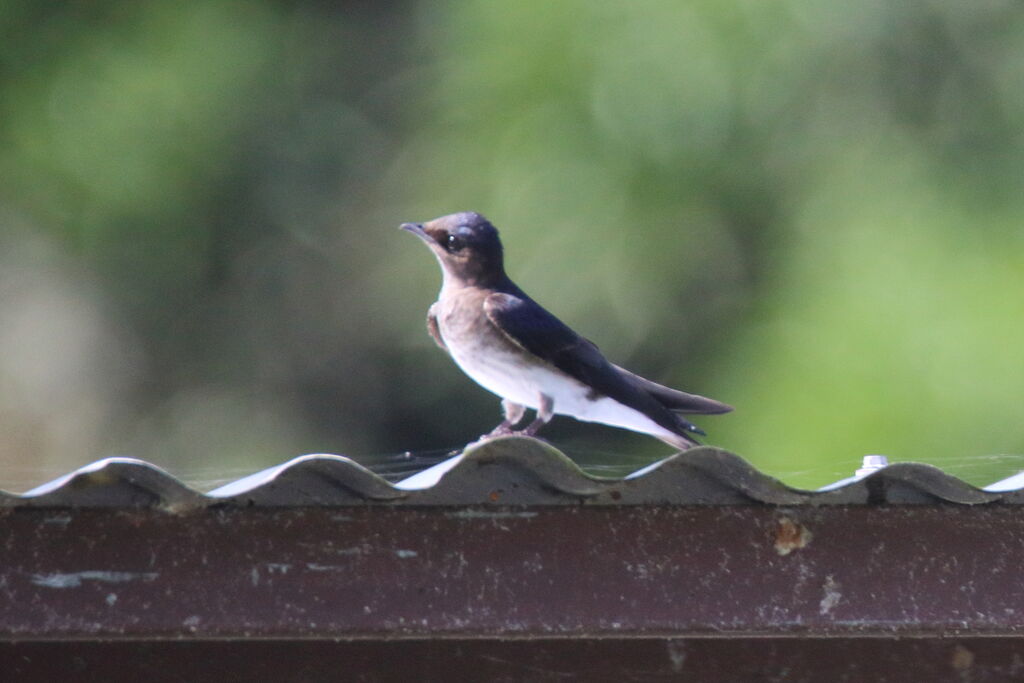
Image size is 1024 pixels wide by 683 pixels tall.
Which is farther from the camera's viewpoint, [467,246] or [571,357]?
[467,246]

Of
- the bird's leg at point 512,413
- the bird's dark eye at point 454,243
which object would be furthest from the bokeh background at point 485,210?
the bird's dark eye at point 454,243

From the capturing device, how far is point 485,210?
10.0 meters

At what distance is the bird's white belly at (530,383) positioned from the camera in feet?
11.9

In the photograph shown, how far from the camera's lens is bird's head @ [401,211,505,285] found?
385cm

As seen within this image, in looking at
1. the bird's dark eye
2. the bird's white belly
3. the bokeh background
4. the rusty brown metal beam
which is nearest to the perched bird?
the bird's white belly

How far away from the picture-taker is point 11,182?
1091 centimetres

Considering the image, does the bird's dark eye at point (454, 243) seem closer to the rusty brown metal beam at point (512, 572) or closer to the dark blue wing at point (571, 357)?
the dark blue wing at point (571, 357)

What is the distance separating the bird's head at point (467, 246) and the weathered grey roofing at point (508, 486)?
1.55 m

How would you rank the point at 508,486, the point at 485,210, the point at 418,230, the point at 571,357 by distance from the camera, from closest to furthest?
the point at 508,486
the point at 571,357
the point at 418,230
the point at 485,210

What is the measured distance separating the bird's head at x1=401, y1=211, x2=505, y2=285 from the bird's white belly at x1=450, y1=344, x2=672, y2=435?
245mm

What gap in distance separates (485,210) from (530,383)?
21.1ft

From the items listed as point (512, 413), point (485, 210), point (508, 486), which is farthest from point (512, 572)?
point (485, 210)

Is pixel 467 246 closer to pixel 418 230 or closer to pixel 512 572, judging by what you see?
pixel 418 230

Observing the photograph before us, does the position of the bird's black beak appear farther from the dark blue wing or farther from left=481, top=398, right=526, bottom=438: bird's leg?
left=481, top=398, right=526, bottom=438: bird's leg
